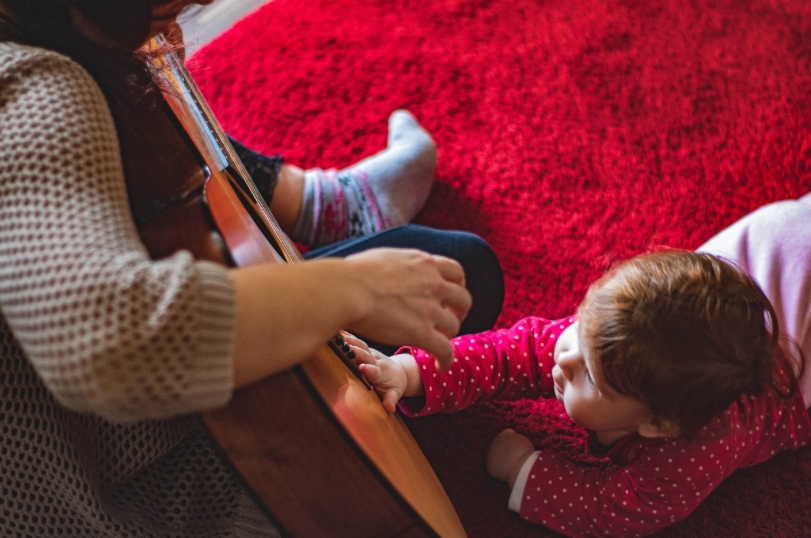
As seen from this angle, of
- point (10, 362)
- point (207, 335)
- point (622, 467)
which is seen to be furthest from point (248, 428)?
point (622, 467)

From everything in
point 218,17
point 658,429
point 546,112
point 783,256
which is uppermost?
point 218,17

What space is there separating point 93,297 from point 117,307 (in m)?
0.02

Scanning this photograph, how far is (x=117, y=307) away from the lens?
37 cm

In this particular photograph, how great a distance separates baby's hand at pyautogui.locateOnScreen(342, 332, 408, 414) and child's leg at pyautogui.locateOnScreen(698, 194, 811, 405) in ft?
1.80

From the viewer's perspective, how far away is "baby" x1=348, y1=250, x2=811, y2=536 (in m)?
0.73

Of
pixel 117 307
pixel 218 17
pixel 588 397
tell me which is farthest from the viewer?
pixel 218 17

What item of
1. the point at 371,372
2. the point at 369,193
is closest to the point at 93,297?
the point at 371,372

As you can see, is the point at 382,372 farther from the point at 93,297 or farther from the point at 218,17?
the point at 218,17

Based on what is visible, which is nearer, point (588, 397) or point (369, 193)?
point (588, 397)

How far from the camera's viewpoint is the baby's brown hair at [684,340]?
0.73 metres

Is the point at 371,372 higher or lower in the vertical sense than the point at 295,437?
lower

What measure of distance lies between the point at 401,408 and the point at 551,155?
Result: 63cm

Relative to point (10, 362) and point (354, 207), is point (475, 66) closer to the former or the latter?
point (354, 207)

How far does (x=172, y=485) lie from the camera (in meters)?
0.60
